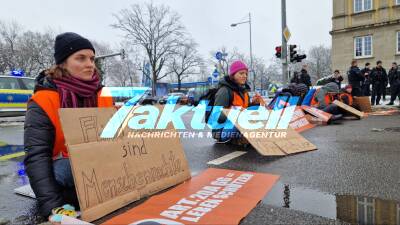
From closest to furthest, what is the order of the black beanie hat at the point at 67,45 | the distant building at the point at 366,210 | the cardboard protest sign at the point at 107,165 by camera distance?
the distant building at the point at 366,210, the cardboard protest sign at the point at 107,165, the black beanie hat at the point at 67,45

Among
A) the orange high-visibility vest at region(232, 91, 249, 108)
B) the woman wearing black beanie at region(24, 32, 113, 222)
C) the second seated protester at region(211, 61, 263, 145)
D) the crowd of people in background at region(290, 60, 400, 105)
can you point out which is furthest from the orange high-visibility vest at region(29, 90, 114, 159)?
the crowd of people in background at region(290, 60, 400, 105)

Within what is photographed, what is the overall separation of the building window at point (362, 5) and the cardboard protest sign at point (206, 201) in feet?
109

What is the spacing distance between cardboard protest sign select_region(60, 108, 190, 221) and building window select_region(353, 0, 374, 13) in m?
33.8

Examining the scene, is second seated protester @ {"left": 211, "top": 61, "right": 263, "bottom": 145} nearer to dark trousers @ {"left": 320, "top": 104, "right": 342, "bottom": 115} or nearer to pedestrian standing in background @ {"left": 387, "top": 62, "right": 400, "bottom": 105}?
dark trousers @ {"left": 320, "top": 104, "right": 342, "bottom": 115}

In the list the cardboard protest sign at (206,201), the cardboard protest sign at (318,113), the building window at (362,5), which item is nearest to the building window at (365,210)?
the cardboard protest sign at (206,201)

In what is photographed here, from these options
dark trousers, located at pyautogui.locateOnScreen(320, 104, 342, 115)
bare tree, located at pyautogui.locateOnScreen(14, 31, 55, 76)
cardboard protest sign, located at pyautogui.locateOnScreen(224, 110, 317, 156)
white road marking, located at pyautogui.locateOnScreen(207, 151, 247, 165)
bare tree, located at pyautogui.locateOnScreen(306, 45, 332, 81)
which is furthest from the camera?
bare tree, located at pyautogui.locateOnScreen(306, 45, 332, 81)

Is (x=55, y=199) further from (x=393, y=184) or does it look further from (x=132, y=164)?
(x=393, y=184)

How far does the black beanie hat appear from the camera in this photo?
9.22 ft

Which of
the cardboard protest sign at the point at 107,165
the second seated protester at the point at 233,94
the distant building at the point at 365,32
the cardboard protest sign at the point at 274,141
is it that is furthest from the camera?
the distant building at the point at 365,32

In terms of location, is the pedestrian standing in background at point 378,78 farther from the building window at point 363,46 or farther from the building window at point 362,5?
the building window at point 362,5

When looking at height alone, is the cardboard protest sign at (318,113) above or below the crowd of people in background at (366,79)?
below

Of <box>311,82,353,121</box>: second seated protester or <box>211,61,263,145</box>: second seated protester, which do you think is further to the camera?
<box>311,82,353,121</box>: second seated protester

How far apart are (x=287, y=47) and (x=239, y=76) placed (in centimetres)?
987

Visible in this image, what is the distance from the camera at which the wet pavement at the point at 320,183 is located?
250cm
